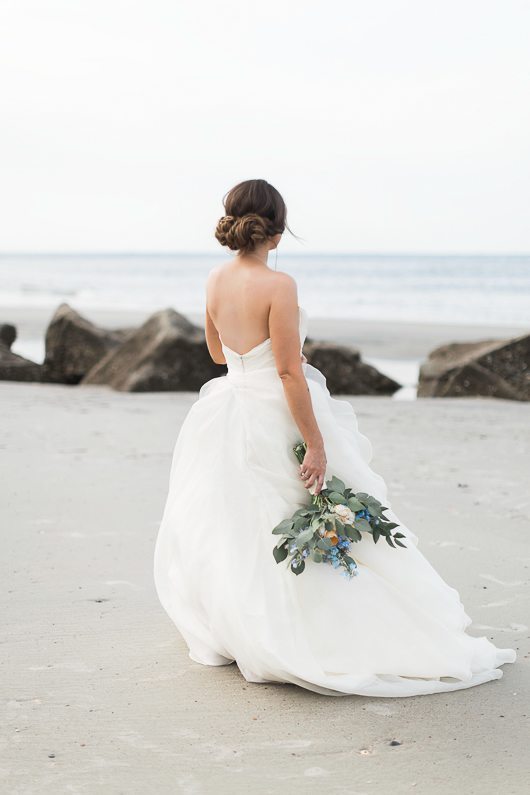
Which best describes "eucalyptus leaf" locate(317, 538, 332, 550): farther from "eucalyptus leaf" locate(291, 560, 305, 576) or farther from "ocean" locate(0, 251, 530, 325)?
"ocean" locate(0, 251, 530, 325)

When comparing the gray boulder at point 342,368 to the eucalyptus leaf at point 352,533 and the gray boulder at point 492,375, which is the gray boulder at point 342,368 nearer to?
the gray boulder at point 492,375

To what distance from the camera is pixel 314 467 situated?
350 cm

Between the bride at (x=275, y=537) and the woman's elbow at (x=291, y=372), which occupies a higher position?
the woman's elbow at (x=291, y=372)

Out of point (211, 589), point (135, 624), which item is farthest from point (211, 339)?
point (135, 624)

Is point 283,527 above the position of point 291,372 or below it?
below

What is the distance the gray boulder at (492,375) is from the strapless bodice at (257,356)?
8.96m

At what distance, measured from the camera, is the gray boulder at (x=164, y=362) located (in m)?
11.8

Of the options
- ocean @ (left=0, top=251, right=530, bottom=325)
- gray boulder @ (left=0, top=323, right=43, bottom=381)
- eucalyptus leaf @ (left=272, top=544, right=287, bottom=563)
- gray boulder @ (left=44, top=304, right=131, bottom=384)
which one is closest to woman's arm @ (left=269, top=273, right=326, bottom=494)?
eucalyptus leaf @ (left=272, top=544, right=287, bottom=563)

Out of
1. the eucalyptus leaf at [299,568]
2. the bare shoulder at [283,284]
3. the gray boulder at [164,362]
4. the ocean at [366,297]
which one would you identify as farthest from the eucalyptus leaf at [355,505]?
the ocean at [366,297]

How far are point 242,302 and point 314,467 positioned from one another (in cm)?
65

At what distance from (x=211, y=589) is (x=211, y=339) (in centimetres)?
99

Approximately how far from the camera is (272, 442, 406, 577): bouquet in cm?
344

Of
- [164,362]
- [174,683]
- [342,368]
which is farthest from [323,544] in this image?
[342,368]

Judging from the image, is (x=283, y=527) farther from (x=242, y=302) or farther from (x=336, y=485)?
(x=242, y=302)
